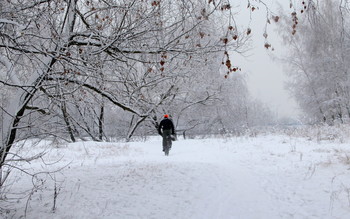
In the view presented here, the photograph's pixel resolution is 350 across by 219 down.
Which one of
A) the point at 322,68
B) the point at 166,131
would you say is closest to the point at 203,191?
the point at 166,131

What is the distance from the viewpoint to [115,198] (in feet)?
15.1

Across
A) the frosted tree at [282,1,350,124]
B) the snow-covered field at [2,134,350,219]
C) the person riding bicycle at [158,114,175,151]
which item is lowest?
the snow-covered field at [2,134,350,219]

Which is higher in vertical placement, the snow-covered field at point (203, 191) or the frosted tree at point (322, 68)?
the frosted tree at point (322, 68)

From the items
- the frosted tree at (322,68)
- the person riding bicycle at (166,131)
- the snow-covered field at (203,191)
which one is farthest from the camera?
the frosted tree at (322,68)

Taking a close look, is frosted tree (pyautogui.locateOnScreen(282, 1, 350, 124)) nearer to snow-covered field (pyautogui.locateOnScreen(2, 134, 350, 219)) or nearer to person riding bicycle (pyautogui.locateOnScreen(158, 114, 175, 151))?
person riding bicycle (pyautogui.locateOnScreen(158, 114, 175, 151))

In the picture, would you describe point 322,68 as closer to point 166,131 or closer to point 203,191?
point 166,131

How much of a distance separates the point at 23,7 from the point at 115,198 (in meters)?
3.28

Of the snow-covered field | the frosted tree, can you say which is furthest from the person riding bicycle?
the frosted tree

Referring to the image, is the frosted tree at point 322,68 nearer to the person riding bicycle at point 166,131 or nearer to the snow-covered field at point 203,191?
the person riding bicycle at point 166,131

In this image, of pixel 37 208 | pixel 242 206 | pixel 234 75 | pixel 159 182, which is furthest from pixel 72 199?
pixel 234 75

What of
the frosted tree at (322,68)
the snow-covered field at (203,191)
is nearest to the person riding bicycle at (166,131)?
the snow-covered field at (203,191)

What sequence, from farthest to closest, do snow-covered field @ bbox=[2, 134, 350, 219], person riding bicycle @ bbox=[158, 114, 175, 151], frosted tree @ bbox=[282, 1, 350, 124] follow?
frosted tree @ bbox=[282, 1, 350, 124], person riding bicycle @ bbox=[158, 114, 175, 151], snow-covered field @ bbox=[2, 134, 350, 219]

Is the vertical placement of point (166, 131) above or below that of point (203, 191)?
above

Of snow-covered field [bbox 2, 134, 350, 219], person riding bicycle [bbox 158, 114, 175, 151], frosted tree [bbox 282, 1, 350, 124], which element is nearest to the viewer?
snow-covered field [bbox 2, 134, 350, 219]
